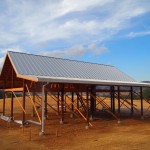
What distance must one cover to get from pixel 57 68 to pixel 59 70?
34 centimetres

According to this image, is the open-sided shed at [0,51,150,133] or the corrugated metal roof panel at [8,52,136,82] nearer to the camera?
the open-sided shed at [0,51,150,133]

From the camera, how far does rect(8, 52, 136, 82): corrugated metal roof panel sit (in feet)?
63.9

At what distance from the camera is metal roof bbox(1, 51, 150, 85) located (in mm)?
18538

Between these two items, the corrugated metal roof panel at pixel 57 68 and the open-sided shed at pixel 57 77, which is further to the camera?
the corrugated metal roof panel at pixel 57 68

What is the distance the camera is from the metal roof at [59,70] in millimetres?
18538

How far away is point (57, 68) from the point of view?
22141 mm

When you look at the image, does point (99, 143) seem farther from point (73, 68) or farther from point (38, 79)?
point (73, 68)

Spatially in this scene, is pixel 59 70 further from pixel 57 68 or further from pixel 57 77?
pixel 57 77

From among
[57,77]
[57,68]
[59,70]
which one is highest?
[57,68]

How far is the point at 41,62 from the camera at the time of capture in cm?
2205

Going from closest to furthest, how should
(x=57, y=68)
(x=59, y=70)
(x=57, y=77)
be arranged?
(x=57, y=77), (x=59, y=70), (x=57, y=68)

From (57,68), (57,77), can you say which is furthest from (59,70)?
(57,77)

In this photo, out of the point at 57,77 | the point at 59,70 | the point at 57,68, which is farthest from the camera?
the point at 57,68

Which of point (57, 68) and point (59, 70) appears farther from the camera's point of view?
point (57, 68)
